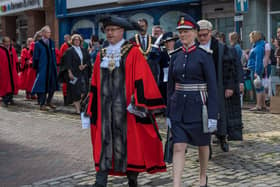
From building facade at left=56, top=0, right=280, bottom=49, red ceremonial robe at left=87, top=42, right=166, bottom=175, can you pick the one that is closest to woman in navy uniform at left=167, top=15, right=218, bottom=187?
red ceremonial robe at left=87, top=42, right=166, bottom=175

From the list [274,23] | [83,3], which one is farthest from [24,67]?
[83,3]

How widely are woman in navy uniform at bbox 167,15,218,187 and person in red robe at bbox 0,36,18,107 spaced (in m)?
10.3

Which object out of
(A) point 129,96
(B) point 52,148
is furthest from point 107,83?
(B) point 52,148

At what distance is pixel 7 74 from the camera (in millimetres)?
15289

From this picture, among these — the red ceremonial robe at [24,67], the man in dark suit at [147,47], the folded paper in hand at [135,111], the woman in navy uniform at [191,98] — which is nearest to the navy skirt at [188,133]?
the woman in navy uniform at [191,98]

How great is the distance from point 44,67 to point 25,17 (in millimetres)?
17124

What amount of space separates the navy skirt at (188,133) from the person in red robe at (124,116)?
21cm

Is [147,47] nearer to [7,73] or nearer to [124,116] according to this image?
[124,116]

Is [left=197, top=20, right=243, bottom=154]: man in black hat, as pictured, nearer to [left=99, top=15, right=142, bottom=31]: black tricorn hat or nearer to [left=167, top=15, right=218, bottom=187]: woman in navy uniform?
[left=167, top=15, right=218, bottom=187]: woman in navy uniform

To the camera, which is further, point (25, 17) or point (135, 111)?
point (25, 17)

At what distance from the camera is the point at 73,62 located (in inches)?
480

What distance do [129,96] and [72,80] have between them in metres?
6.91

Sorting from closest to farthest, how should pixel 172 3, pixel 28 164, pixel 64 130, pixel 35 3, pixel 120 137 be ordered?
pixel 120 137 < pixel 28 164 < pixel 64 130 < pixel 172 3 < pixel 35 3

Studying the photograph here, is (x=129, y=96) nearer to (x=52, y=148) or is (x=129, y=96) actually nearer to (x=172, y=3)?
(x=52, y=148)
